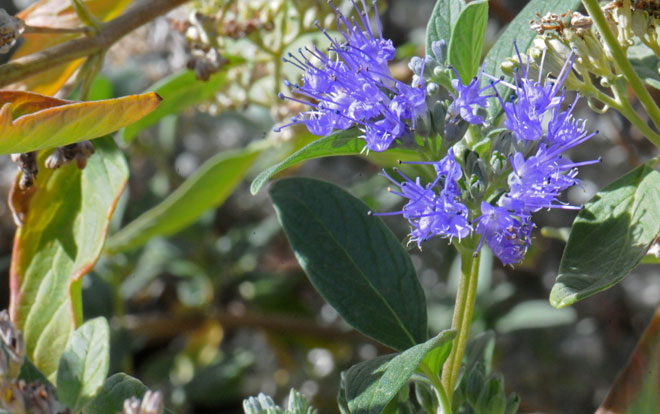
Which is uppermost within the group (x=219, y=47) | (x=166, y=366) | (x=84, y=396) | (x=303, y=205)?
(x=219, y=47)

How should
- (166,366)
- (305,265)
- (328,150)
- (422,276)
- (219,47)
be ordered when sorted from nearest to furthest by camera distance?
(328,150), (305,265), (219,47), (166,366), (422,276)

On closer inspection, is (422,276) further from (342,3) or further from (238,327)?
(342,3)

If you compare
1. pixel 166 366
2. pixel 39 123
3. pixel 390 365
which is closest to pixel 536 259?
pixel 166 366

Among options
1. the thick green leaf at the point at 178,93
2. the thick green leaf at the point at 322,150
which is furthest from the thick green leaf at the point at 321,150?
the thick green leaf at the point at 178,93

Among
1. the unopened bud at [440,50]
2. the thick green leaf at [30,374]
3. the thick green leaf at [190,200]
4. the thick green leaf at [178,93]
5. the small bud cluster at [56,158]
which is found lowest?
the thick green leaf at [190,200]

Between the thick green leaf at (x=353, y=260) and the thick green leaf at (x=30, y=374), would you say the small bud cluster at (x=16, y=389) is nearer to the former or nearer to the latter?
the thick green leaf at (x=30, y=374)

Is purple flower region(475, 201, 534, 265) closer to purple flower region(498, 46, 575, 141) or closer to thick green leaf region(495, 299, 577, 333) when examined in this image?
purple flower region(498, 46, 575, 141)
